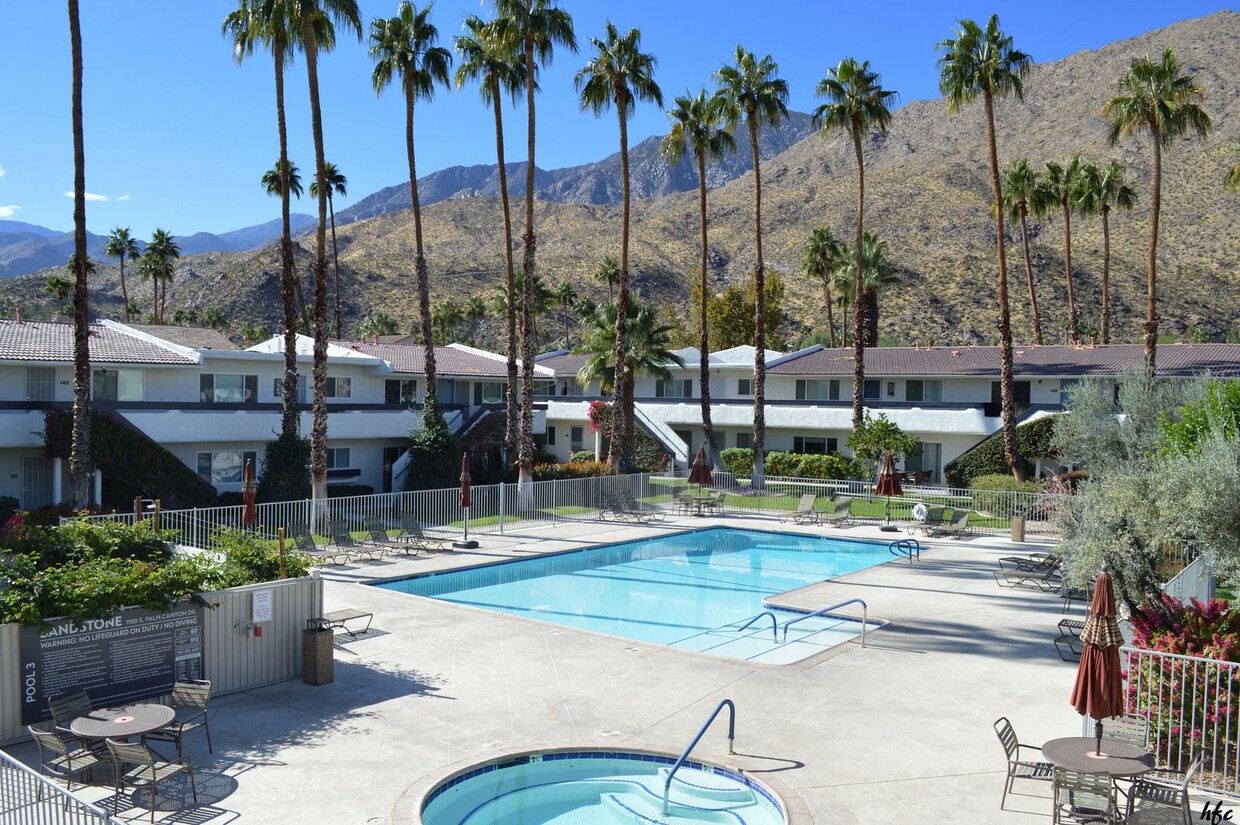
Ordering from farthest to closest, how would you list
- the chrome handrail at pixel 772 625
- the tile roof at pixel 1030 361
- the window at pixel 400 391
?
1. the window at pixel 400 391
2. the tile roof at pixel 1030 361
3. the chrome handrail at pixel 772 625

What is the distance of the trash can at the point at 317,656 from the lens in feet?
50.0

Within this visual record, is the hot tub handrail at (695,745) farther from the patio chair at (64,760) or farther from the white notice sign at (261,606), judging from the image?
the white notice sign at (261,606)

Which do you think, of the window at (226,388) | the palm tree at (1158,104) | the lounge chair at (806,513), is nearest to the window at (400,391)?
the window at (226,388)

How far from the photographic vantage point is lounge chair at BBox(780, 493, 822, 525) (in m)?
35.8

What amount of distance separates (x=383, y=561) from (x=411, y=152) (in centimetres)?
2024

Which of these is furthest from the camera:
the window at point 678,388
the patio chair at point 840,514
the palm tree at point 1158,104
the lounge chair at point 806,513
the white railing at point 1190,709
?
the window at point 678,388

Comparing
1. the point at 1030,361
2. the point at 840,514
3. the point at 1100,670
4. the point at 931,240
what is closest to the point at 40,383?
the point at 840,514

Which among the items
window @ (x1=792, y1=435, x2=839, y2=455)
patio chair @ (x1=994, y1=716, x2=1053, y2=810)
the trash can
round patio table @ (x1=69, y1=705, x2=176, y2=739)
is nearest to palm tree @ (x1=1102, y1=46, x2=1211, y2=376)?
window @ (x1=792, y1=435, x2=839, y2=455)

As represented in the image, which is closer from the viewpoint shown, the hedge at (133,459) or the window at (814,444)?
the hedge at (133,459)

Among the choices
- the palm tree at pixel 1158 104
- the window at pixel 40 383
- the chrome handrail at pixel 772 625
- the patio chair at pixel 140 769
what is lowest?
the chrome handrail at pixel 772 625

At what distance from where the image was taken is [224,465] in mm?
37844

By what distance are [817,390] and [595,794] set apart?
4233 cm

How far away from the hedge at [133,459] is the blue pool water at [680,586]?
1355 centimetres

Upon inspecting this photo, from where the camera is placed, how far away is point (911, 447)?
40.5 m
